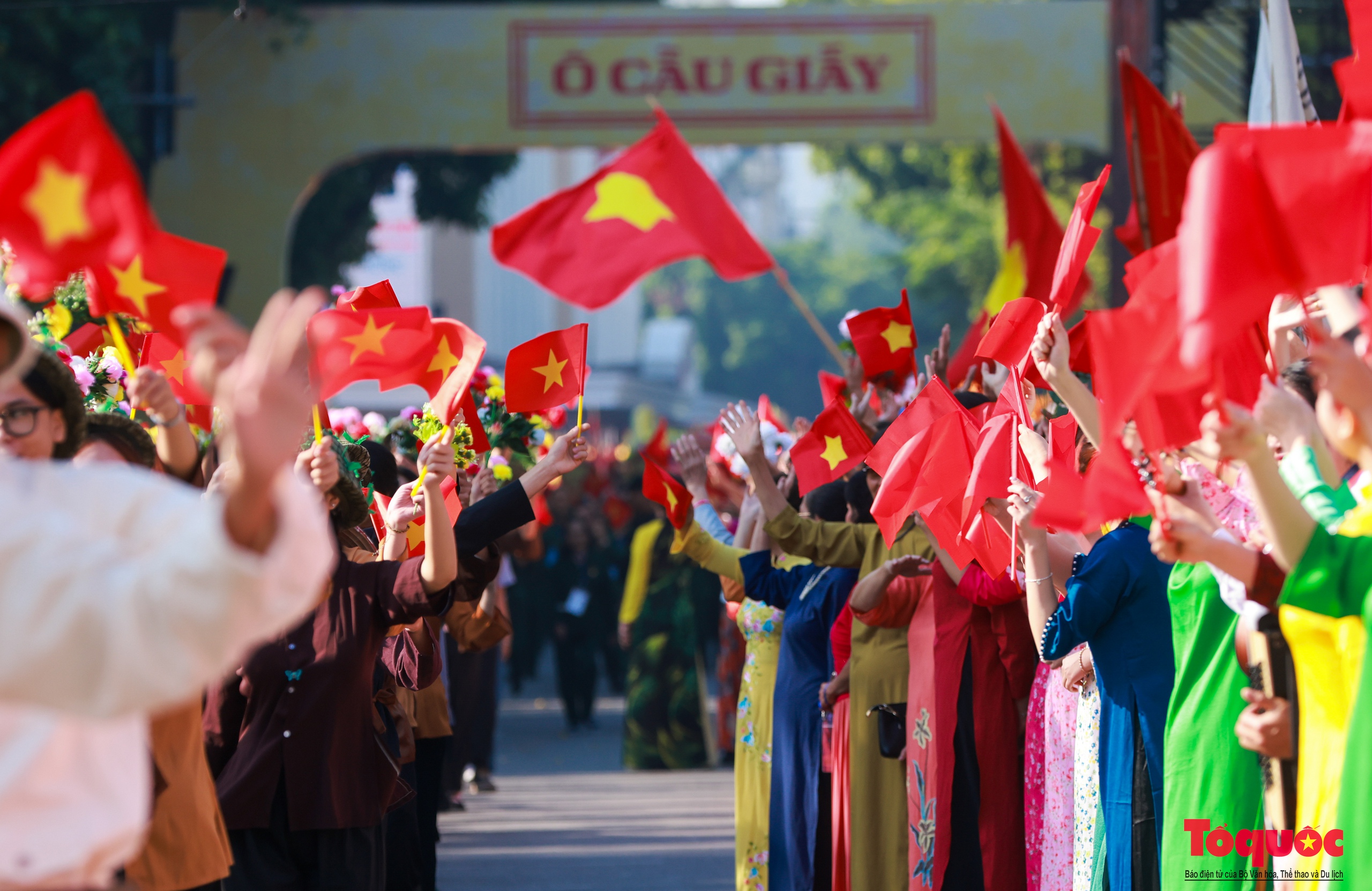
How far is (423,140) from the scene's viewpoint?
52.6ft

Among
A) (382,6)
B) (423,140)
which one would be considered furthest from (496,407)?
(382,6)

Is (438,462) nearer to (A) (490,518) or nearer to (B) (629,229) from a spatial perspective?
(A) (490,518)

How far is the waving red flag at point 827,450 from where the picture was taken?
21.6ft

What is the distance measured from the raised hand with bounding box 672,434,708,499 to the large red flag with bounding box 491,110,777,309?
1225mm

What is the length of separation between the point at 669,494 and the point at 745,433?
1.78 ft

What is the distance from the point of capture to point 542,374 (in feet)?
19.9

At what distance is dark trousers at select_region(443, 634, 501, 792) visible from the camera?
31.3ft

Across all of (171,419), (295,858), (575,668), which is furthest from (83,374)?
Result: (575,668)

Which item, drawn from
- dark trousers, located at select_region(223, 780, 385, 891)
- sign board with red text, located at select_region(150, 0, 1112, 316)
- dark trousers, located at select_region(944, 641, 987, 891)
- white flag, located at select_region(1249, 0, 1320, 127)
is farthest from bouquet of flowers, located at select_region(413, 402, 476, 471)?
sign board with red text, located at select_region(150, 0, 1112, 316)

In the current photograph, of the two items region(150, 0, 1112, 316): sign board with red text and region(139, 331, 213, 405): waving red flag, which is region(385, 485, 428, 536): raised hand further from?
region(150, 0, 1112, 316): sign board with red text

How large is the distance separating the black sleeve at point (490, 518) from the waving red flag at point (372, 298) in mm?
1104

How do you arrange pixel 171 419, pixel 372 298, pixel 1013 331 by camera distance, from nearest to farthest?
pixel 171 419, pixel 1013 331, pixel 372 298

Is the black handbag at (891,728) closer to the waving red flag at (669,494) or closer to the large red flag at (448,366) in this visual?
→ the waving red flag at (669,494)

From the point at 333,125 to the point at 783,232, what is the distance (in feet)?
432
